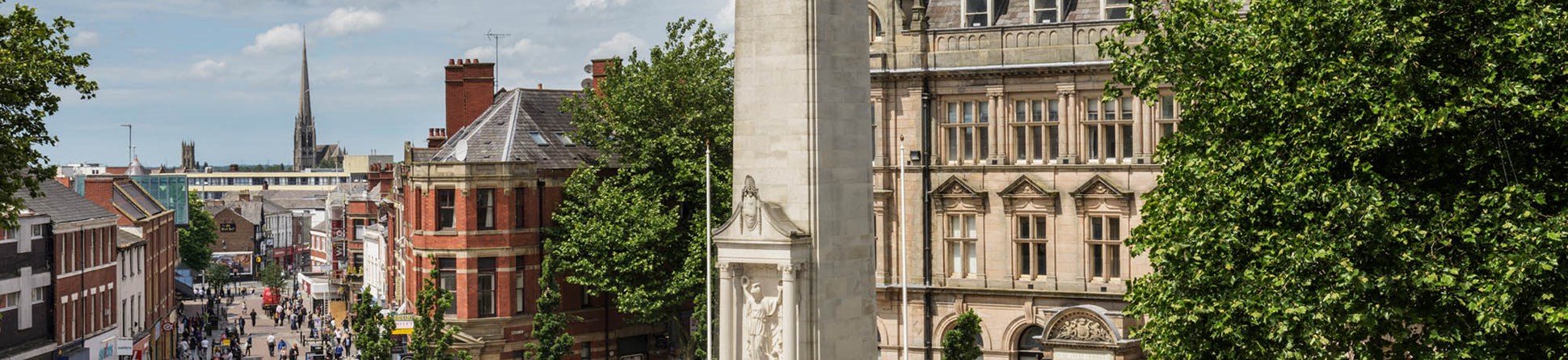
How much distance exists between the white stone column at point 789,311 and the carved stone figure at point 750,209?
691 millimetres

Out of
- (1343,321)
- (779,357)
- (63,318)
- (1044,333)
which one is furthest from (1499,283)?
(63,318)

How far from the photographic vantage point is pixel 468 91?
61969 millimetres

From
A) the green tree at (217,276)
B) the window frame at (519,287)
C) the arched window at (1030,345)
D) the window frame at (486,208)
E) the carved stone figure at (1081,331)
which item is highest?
the window frame at (486,208)

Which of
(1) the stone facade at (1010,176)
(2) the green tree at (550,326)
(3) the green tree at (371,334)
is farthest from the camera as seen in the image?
(2) the green tree at (550,326)

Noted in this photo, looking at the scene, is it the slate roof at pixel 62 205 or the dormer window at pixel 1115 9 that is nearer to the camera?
the dormer window at pixel 1115 9

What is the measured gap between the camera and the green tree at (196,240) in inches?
5113

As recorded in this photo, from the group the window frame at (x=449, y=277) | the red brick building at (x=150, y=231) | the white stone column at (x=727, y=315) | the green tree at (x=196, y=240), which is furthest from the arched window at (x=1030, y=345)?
the green tree at (x=196, y=240)

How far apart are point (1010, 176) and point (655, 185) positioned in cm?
1047

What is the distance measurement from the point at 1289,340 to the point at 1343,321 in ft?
2.63

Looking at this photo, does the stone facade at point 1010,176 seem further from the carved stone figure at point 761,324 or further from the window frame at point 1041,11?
the carved stone figure at point 761,324

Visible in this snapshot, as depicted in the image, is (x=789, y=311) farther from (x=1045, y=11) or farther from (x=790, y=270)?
(x=1045, y=11)

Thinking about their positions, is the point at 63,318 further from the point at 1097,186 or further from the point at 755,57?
the point at 755,57

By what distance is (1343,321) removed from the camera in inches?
982

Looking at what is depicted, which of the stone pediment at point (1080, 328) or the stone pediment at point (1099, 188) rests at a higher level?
the stone pediment at point (1099, 188)
